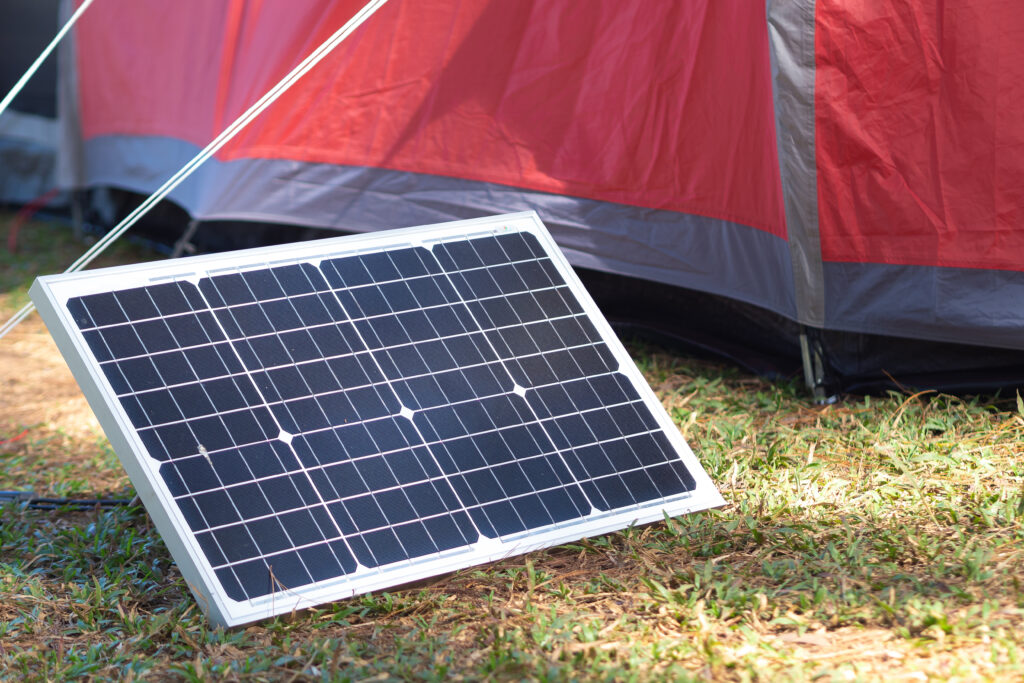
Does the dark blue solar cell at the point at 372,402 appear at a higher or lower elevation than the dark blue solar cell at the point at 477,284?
lower

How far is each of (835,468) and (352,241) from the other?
1576 millimetres

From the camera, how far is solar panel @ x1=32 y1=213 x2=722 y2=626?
2.28 m

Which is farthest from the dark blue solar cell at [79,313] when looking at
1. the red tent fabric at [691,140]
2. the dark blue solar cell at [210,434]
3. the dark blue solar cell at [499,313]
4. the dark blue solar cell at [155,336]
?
the red tent fabric at [691,140]

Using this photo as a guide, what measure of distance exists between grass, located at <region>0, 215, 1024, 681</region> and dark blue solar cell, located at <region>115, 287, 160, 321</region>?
0.69 metres

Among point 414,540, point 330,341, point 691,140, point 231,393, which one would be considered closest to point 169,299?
point 231,393

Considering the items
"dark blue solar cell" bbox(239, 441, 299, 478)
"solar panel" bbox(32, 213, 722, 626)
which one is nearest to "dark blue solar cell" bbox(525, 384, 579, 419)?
"solar panel" bbox(32, 213, 722, 626)

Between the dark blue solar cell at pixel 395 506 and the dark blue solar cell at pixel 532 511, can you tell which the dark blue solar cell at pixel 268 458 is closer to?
the dark blue solar cell at pixel 395 506

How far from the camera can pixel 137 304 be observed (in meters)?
2.51

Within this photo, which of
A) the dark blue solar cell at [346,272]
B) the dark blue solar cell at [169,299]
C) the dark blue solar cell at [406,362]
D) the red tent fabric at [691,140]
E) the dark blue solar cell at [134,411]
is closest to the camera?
the dark blue solar cell at [134,411]

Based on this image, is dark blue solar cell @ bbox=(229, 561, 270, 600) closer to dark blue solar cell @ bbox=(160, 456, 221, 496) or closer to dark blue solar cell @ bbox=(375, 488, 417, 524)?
dark blue solar cell @ bbox=(160, 456, 221, 496)

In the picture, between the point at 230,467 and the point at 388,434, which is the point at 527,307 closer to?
the point at 388,434

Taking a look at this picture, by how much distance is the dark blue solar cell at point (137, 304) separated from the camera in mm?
2482

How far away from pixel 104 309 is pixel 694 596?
5.09ft

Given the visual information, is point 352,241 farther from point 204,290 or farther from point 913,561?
point 913,561
